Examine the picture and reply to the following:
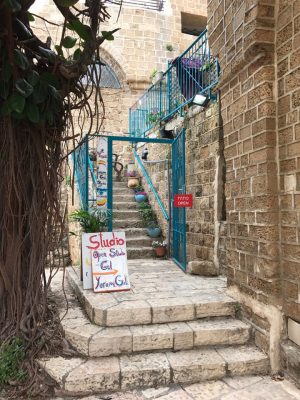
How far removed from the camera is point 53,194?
9.53 feet

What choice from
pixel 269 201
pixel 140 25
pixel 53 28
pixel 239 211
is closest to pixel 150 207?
pixel 239 211

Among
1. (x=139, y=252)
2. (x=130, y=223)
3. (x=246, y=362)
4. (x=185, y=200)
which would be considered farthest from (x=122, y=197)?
(x=246, y=362)

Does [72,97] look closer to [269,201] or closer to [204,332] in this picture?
[269,201]

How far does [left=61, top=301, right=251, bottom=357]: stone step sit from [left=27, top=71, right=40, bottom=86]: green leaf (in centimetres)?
196

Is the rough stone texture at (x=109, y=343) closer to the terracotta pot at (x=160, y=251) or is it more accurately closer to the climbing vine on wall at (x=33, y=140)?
the climbing vine on wall at (x=33, y=140)

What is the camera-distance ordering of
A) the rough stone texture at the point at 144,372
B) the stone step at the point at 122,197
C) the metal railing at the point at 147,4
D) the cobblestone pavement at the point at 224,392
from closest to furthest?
the cobblestone pavement at the point at 224,392, the rough stone texture at the point at 144,372, the stone step at the point at 122,197, the metal railing at the point at 147,4

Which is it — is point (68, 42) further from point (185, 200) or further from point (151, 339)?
point (185, 200)

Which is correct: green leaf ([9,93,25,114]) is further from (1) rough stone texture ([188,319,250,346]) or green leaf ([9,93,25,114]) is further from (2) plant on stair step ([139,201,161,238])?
(2) plant on stair step ([139,201,161,238])

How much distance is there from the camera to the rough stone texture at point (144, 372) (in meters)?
2.45

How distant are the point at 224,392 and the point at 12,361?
1.59m

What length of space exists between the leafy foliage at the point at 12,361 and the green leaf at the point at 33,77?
78.5 inches

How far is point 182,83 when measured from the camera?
5.83 meters

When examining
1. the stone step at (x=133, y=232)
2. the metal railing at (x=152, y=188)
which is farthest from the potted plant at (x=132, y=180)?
the stone step at (x=133, y=232)

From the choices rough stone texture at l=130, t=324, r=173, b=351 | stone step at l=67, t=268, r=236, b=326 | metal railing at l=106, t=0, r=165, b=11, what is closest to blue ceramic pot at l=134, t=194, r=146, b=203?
stone step at l=67, t=268, r=236, b=326
